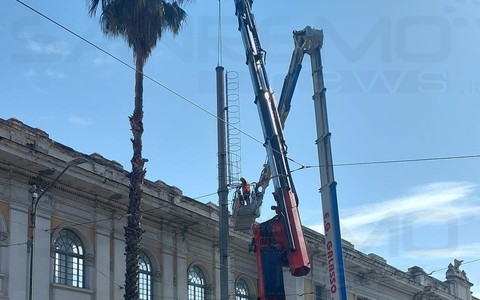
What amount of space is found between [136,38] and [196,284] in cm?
1273

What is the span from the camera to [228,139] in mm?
26078

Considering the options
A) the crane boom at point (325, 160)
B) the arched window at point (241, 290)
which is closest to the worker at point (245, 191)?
the crane boom at point (325, 160)

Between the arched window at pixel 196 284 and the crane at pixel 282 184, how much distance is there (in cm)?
1067

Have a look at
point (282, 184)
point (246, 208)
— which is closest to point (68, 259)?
point (246, 208)

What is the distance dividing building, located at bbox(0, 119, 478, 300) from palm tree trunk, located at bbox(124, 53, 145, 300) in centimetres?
192

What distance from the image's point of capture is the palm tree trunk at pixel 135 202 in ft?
87.0

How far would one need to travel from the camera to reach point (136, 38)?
27.7 meters

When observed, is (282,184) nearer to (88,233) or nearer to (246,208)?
(246,208)

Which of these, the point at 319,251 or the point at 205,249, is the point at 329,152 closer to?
the point at 205,249

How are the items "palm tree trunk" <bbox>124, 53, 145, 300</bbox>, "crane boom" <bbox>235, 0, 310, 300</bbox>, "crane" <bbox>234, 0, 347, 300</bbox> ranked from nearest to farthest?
"crane" <bbox>234, 0, 347, 300</bbox>
"crane boom" <bbox>235, 0, 310, 300</bbox>
"palm tree trunk" <bbox>124, 53, 145, 300</bbox>

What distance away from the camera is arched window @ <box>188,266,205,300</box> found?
35.8 m

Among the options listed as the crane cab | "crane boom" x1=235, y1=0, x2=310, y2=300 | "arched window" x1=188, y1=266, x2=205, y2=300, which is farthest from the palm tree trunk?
"arched window" x1=188, y1=266, x2=205, y2=300

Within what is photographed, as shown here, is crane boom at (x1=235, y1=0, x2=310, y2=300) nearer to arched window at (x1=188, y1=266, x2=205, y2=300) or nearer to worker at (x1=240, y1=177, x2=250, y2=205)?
worker at (x1=240, y1=177, x2=250, y2=205)

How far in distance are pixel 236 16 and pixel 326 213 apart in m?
8.71
